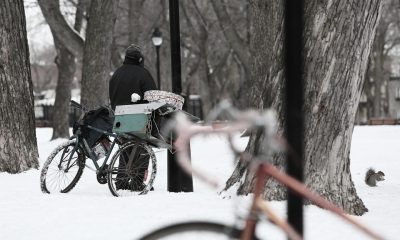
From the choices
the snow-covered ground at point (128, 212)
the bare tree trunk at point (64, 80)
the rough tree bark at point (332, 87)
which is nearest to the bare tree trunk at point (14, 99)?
the snow-covered ground at point (128, 212)

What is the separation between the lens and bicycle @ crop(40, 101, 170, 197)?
25.5 ft

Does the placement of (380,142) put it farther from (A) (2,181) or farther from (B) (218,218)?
(B) (218,218)

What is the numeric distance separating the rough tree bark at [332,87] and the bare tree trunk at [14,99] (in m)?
4.85

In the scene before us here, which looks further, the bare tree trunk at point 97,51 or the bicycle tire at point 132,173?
the bare tree trunk at point 97,51

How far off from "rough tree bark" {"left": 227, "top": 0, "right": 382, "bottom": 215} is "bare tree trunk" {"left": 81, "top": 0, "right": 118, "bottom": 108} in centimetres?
990

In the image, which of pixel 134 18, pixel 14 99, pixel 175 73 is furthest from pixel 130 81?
pixel 134 18

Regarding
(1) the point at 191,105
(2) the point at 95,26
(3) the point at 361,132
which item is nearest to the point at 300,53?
(2) the point at 95,26

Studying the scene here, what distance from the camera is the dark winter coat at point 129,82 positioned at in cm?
827

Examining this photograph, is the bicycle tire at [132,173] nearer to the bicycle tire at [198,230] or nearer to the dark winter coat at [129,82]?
the dark winter coat at [129,82]

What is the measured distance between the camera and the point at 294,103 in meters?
2.76

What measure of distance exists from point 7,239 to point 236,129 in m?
3.33

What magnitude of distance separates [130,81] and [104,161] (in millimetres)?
1085

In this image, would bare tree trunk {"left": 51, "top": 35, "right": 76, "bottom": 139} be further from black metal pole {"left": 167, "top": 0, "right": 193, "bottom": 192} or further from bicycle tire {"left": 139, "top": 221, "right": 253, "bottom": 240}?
bicycle tire {"left": 139, "top": 221, "right": 253, "bottom": 240}

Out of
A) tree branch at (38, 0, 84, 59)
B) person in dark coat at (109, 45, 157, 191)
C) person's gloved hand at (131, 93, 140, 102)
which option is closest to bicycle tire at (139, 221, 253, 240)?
person in dark coat at (109, 45, 157, 191)
